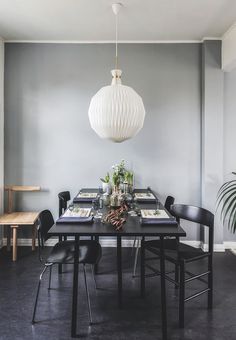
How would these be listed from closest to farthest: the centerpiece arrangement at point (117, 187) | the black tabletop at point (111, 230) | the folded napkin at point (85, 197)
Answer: the black tabletop at point (111, 230), the centerpiece arrangement at point (117, 187), the folded napkin at point (85, 197)

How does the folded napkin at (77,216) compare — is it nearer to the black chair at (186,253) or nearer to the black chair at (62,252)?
the black chair at (62,252)

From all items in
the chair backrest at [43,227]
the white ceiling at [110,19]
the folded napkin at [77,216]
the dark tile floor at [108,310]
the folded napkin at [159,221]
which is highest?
the white ceiling at [110,19]

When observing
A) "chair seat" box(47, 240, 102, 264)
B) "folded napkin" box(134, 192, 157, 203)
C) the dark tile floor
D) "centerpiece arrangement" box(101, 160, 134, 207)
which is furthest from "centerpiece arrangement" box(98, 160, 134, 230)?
the dark tile floor

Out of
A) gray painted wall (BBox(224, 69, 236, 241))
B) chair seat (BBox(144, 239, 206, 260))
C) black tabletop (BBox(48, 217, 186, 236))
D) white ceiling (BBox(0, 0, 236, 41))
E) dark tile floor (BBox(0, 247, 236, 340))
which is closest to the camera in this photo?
black tabletop (BBox(48, 217, 186, 236))

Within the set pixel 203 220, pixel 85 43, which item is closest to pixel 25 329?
pixel 203 220

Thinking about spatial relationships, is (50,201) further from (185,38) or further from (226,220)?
(185,38)

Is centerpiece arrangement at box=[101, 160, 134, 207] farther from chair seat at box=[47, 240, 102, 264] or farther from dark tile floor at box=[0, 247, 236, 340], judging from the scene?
dark tile floor at box=[0, 247, 236, 340]

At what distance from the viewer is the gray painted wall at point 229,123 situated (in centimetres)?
392

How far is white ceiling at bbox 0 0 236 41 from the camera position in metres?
2.93

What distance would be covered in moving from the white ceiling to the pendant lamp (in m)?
1.01

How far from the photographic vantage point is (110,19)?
10.7 ft

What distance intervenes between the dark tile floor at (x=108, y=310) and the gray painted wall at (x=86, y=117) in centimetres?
126

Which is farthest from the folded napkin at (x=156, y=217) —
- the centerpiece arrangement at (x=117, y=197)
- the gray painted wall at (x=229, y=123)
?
the gray painted wall at (x=229, y=123)

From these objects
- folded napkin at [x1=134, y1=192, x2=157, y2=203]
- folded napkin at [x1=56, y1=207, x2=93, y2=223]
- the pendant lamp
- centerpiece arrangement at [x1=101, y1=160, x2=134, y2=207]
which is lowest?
folded napkin at [x1=56, y1=207, x2=93, y2=223]
